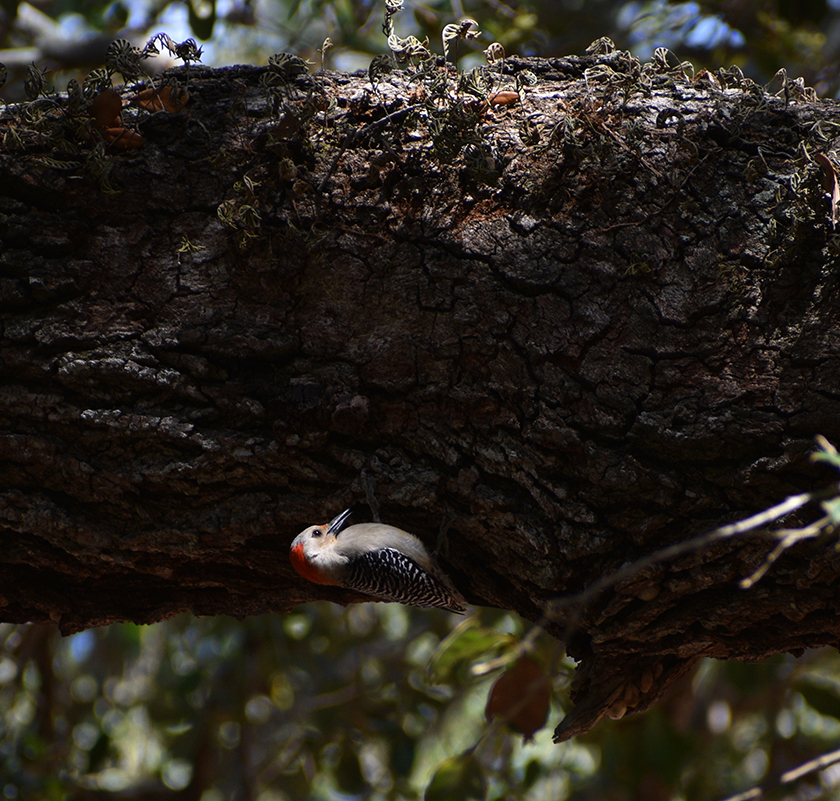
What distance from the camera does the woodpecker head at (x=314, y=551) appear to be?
8.57ft

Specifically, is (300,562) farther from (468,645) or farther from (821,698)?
(821,698)

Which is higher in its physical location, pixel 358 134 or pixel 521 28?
pixel 521 28

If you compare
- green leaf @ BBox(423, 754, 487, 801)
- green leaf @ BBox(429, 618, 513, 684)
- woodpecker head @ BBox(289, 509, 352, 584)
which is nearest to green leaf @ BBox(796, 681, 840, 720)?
green leaf @ BBox(429, 618, 513, 684)

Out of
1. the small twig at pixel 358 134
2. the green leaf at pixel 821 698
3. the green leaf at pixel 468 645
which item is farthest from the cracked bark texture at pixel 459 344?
the green leaf at pixel 821 698

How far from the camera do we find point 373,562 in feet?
10.1

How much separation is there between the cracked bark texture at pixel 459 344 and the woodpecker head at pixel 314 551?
0.04m

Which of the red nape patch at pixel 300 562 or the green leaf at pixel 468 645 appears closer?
the red nape patch at pixel 300 562

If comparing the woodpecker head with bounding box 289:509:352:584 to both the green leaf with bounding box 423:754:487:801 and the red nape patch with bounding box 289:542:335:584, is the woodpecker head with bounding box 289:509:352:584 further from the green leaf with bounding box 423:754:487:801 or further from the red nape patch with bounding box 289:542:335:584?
the green leaf with bounding box 423:754:487:801

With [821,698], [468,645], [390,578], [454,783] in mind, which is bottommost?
[821,698]

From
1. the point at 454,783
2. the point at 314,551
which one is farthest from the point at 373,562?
the point at 454,783

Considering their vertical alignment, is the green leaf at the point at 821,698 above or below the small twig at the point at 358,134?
below

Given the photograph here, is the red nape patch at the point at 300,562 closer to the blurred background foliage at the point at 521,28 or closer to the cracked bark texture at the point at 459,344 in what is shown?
the cracked bark texture at the point at 459,344

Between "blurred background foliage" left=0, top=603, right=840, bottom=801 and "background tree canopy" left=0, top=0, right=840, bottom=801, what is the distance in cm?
2

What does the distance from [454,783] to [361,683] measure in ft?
7.08
